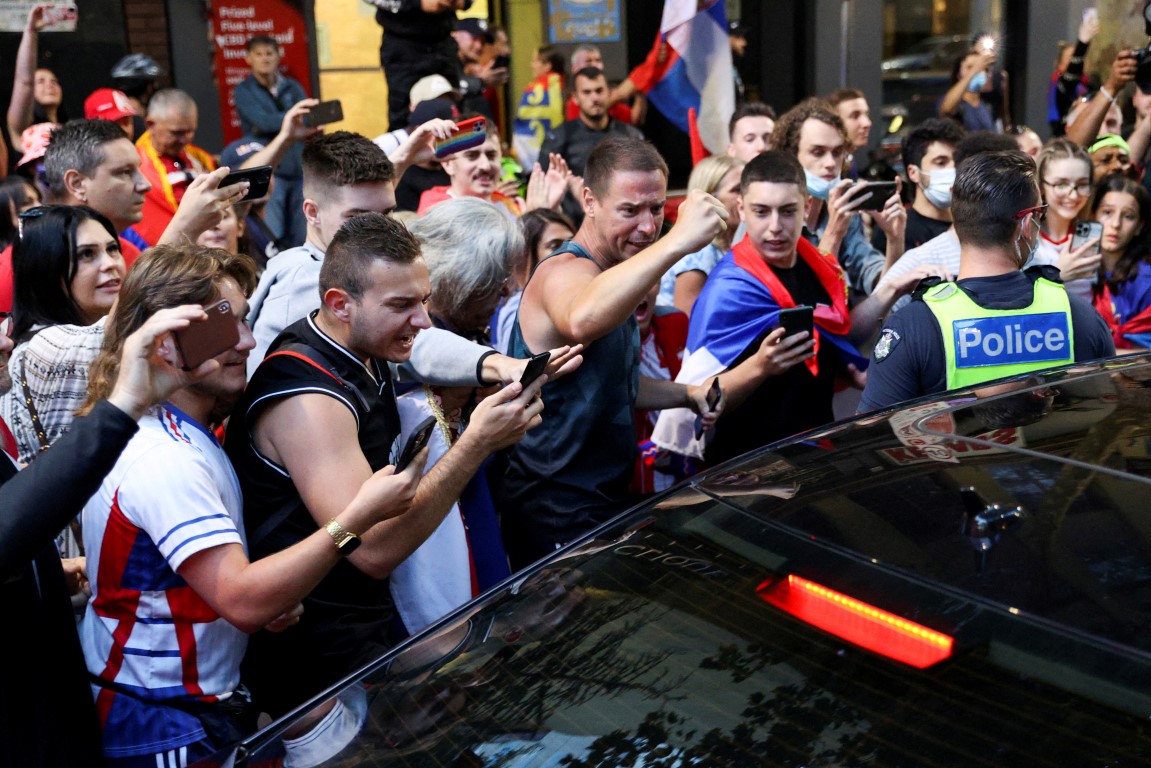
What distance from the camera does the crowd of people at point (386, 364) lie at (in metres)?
2.23

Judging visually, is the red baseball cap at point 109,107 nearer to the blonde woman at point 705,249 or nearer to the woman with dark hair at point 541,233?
the woman with dark hair at point 541,233

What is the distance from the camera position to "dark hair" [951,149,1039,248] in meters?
3.30

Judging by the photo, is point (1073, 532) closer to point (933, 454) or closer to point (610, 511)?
point (933, 454)

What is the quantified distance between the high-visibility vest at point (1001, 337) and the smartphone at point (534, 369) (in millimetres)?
1201

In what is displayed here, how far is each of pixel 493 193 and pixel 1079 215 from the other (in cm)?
285

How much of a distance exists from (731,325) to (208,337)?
2.29 meters

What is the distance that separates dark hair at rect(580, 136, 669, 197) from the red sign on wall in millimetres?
6762

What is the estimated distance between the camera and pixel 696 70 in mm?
6664

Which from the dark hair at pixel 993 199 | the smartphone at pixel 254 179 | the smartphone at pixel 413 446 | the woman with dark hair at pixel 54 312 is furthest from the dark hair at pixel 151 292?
the dark hair at pixel 993 199

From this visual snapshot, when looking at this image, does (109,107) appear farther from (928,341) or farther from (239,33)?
(928,341)

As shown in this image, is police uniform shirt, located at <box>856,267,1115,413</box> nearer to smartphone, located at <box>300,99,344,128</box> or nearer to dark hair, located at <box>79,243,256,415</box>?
dark hair, located at <box>79,243,256,415</box>

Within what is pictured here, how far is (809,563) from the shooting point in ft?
5.89

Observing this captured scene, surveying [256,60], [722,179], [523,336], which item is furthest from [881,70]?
[523,336]

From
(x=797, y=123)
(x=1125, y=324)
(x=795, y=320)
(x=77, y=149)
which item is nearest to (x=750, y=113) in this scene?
(x=797, y=123)
